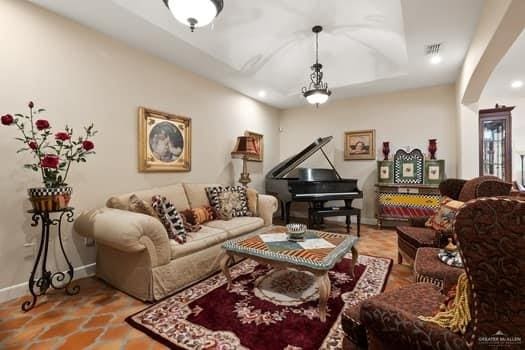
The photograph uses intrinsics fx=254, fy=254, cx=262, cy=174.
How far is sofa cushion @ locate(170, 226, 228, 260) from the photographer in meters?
2.39

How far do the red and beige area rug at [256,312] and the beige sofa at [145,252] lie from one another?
5.6 inches

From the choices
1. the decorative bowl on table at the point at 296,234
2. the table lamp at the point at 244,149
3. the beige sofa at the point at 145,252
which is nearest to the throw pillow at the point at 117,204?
the beige sofa at the point at 145,252

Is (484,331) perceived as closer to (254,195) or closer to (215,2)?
(215,2)

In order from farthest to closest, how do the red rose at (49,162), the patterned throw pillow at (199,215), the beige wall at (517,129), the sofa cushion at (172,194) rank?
the beige wall at (517,129)
the patterned throw pillow at (199,215)
the sofa cushion at (172,194)
the red rose at (49,162)

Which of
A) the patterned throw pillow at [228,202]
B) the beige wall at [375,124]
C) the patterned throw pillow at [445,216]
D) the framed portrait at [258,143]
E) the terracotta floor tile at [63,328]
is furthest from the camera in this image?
the framed portrait at [258,143]

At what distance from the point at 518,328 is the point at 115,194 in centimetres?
336

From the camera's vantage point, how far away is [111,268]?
249 cm

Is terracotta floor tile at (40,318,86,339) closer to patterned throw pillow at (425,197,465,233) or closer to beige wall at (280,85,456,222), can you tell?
patterned throw pillow at (425,197,465,233)

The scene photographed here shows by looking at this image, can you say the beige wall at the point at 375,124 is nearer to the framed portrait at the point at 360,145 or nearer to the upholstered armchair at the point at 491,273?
the framed portrait at the point at 360,145

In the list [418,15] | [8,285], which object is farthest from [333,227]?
[8,285]

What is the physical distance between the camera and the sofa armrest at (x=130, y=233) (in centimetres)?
208

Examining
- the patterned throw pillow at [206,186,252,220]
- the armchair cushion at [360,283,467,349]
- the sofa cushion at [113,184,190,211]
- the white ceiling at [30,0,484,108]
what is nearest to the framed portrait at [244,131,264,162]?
the white ceiling at [30,0,484,108]

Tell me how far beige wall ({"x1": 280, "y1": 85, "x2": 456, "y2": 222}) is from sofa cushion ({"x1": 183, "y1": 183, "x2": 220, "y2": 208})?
299 cm

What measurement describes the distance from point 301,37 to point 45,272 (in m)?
3.93
